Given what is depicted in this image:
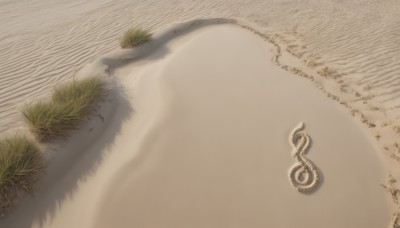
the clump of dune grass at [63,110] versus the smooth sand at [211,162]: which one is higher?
the smooth sand at [211,162]

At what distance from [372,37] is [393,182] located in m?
4.16

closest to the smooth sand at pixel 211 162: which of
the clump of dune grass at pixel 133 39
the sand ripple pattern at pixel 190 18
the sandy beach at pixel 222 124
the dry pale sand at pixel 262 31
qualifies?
the sandy beach at pixel 222 124

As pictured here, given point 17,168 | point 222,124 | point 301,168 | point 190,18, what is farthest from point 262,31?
point 17,168

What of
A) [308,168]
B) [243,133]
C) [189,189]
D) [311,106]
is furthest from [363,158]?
[189,189]

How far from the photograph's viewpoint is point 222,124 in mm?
4152

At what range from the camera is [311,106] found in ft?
14.7

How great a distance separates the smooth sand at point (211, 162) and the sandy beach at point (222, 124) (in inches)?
0.6

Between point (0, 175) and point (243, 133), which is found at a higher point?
point (243, 133)

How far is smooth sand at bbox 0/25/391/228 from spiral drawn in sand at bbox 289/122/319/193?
8 centimetres

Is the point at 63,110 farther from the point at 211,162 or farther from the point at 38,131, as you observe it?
the point at 211,162

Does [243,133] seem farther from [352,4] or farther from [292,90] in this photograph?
[352,4]

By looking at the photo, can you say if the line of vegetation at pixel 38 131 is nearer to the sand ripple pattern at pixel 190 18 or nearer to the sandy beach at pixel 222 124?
the sandy beach at pixel 222 124

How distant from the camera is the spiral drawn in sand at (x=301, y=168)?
11.1 ft

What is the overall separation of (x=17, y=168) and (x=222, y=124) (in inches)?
97.8
